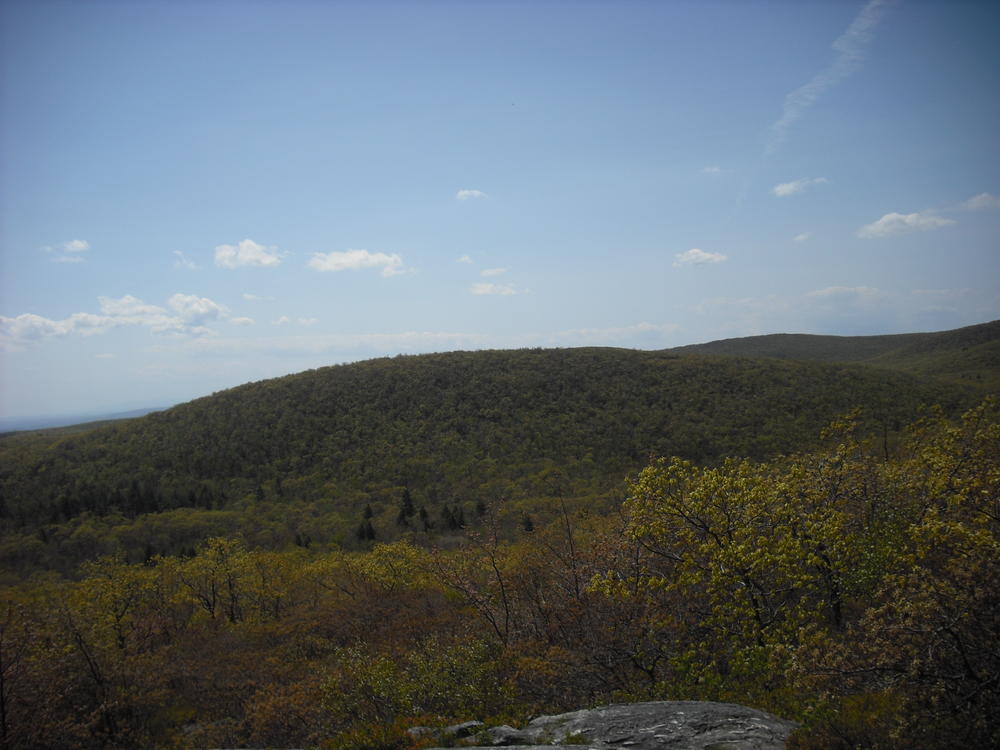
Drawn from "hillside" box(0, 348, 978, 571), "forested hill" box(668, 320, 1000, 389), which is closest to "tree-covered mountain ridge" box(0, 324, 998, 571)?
"hillside" box(0, 348, 978, 571)

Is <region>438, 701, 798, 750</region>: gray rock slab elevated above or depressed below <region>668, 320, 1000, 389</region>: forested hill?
below

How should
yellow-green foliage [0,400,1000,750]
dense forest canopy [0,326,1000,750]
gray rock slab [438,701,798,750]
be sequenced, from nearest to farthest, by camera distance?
yellow-green foliage [0,400,1000,750], gray rock slab [438,701,798,750], dense forest canopy [0,326,1000,750]

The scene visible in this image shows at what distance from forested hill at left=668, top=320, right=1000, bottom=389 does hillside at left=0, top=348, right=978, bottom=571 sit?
23391mm

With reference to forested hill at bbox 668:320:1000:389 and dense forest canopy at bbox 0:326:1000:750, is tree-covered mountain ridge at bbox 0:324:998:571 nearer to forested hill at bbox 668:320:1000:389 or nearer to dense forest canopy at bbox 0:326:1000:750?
dense forest canopy at bbox 0:326:1000:750

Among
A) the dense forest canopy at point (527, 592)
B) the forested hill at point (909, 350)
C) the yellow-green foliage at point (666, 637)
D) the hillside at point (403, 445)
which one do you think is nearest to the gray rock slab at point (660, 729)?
the yellow-green foliage at point (666, 637)

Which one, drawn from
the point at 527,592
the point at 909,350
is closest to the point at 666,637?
the point at 527,592

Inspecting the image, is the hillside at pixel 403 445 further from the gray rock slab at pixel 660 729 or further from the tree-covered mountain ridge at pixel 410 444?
the gray rock slab at pixel 660 729

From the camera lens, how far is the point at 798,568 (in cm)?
1024

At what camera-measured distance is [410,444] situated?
211 feet

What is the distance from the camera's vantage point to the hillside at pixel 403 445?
48844 mm

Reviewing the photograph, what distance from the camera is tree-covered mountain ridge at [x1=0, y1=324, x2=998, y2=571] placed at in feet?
161

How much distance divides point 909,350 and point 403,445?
123060 millimetres

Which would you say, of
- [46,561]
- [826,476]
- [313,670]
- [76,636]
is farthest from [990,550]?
[46,561]

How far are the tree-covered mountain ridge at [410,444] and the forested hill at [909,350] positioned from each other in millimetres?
16099
